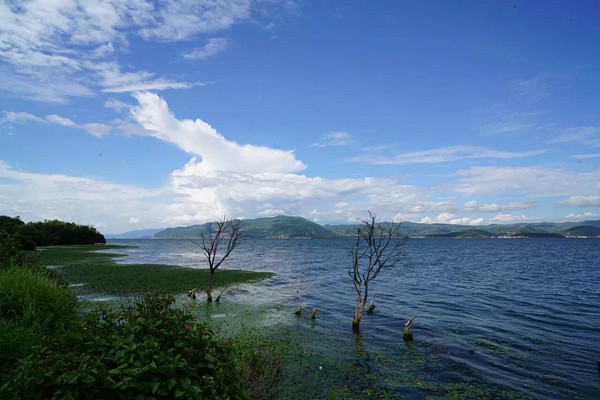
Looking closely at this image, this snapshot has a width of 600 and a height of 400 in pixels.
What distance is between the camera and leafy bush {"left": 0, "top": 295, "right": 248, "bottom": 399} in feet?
17.9

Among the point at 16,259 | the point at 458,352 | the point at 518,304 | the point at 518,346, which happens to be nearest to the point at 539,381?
the point at 458,352

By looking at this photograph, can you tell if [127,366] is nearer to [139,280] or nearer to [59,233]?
[139,280]

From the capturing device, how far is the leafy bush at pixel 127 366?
545 cm

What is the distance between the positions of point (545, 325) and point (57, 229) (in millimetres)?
152651

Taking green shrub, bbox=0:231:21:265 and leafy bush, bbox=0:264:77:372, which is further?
green shrub, bbox=0:231:21:265

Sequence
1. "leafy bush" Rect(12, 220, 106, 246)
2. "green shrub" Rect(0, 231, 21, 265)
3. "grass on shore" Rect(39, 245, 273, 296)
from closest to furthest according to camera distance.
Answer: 1. "green shrub" Rect(0, 231, 21, 265)
2. "grass on shore" Rect(39, 245, 273, 296)
3. "leafy bush" Rect(12, 220, 106, 246)

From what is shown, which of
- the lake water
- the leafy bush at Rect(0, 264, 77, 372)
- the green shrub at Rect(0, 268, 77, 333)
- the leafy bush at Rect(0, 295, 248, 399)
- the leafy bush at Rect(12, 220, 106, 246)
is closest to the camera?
the leafy bush at Rect(0, 295, 248, 399)

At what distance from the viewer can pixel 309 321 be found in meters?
29.3

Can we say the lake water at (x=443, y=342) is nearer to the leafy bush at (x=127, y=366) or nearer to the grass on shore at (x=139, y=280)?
the grass on shore at (x=139, y=280)

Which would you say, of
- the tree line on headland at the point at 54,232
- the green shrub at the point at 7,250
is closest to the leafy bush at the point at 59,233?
the tree line on headland at the point at 54,232

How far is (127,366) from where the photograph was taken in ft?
19.4

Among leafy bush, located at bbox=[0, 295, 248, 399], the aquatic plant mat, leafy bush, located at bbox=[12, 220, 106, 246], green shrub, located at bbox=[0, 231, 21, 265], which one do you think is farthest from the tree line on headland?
leafy bush, located at bbox=[0, 295, 248, 399]

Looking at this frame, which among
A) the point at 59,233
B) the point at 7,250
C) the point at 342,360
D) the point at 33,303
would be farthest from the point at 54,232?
the point at 342,360

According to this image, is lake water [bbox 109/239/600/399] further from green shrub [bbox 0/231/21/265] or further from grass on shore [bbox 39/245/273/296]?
green shrub [bbox 0/231/21/265]
